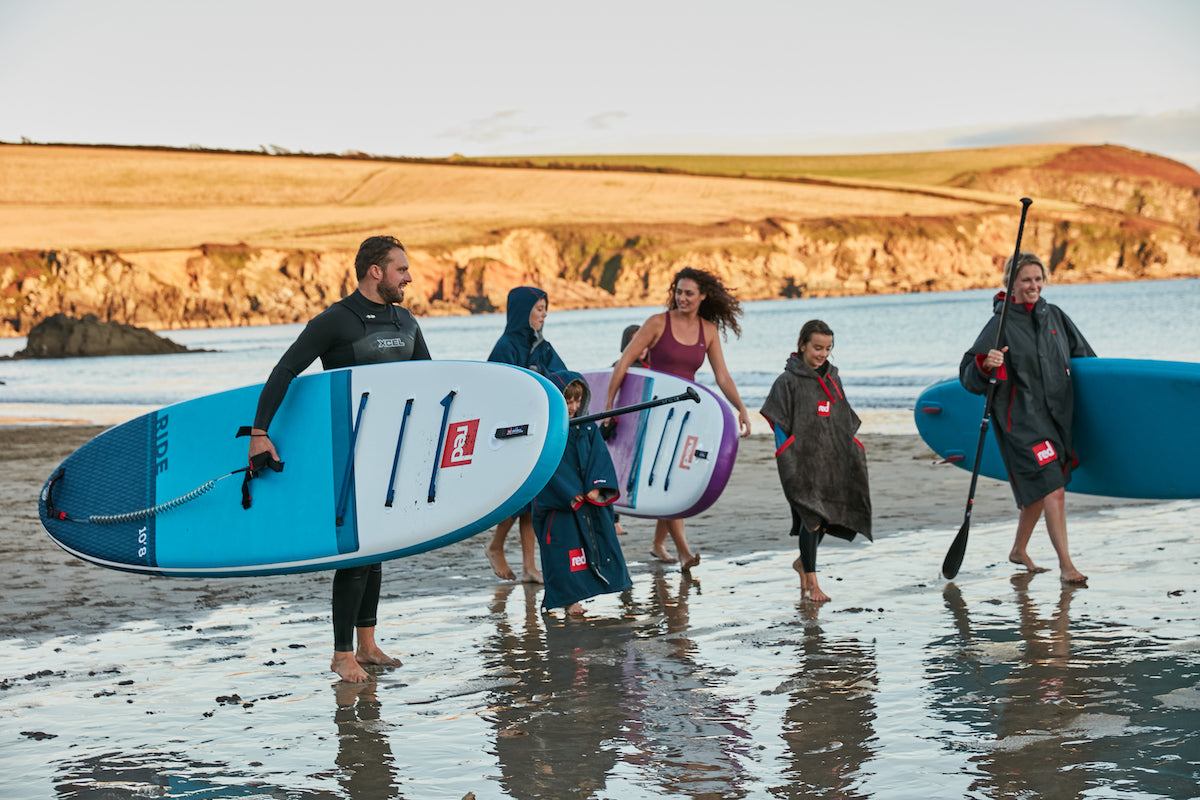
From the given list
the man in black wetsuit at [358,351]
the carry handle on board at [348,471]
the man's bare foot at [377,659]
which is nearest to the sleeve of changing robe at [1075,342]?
the man in black wetsuit at [358,351]

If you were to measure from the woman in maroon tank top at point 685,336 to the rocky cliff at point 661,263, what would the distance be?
76.4m

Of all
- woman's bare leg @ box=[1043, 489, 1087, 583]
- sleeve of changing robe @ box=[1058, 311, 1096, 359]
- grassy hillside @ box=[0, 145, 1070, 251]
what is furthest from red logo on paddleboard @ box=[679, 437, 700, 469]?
grassy hillside @ box=[0, 145, 1070, 251]

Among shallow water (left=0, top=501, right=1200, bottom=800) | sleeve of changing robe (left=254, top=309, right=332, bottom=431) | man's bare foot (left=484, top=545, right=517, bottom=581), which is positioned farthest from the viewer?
man's bare foot (left=484, top=545, right=517, bottom=581)

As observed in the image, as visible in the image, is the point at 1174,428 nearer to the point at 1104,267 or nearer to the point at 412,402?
the point at 412,402

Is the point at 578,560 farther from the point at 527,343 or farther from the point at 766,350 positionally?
the point at 766,350

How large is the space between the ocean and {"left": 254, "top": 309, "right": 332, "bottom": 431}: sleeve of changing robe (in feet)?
19.0

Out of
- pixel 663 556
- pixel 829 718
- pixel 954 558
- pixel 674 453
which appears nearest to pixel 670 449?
pixel 674 453

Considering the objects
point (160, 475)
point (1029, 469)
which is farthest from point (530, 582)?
point (1029, 469)

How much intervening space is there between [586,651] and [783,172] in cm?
11801

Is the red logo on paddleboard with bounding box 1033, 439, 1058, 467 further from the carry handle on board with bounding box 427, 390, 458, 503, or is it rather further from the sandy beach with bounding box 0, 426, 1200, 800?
the carry handle on board with bounding box 427, 390, 458, 503

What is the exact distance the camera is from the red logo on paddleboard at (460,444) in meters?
5.06

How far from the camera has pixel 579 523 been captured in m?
6.05

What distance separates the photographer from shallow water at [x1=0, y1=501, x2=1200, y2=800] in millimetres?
3680

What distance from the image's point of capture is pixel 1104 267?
96750 mm
